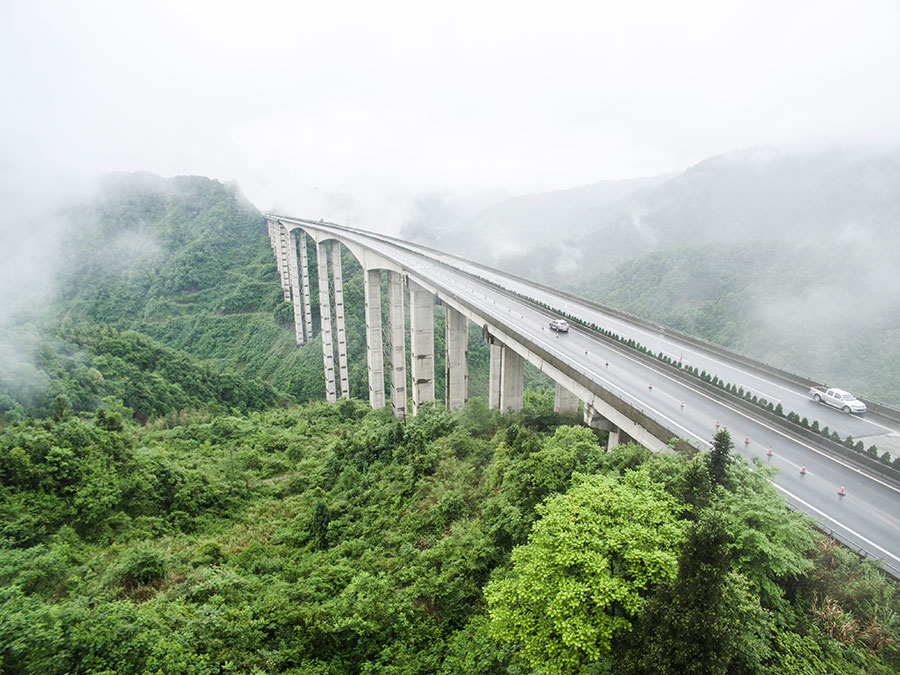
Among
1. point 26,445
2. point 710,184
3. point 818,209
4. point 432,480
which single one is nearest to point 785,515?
point 432,480

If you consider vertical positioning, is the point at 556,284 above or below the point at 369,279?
below

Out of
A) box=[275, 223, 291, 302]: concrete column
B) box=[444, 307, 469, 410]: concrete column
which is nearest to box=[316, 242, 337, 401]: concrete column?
box=[275, 223, 291, 302]: concrete column

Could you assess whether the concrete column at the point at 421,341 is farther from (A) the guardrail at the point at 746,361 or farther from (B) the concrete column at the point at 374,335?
(A) the guardrail at the point at 746,361

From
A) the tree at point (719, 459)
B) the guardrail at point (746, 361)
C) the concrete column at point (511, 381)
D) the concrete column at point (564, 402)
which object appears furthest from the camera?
the concrete column at point (511, 381)

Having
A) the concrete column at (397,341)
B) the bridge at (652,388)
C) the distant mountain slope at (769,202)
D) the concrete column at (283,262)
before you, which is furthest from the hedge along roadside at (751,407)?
the distant mountain slope at (769,202)

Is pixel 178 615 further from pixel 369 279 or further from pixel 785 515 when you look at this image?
pixel 369 279

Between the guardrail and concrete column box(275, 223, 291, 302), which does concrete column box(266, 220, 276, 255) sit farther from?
the guardrail
